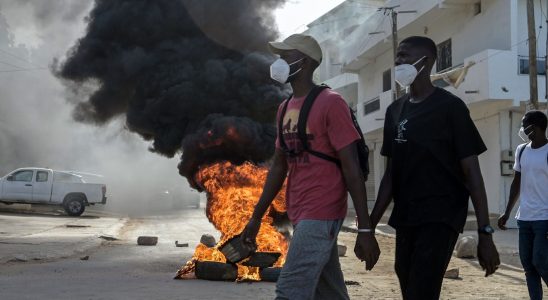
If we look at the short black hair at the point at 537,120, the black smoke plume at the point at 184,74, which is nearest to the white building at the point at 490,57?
the black smoke plume at the point at 184,74

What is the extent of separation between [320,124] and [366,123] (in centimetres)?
2460

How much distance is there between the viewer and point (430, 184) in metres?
3.31

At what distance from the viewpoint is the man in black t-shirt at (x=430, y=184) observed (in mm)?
3236

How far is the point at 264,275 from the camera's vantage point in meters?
7.37

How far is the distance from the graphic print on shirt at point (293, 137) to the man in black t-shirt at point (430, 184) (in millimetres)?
486

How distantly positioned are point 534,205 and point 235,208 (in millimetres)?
4022

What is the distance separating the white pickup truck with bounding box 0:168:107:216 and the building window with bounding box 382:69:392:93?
12.6m

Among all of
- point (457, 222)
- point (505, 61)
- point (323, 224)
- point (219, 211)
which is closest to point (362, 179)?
point (323, 224)

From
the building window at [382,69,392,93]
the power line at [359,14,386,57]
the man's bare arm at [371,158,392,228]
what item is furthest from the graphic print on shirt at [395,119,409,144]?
the building window at [382,69,392,93]

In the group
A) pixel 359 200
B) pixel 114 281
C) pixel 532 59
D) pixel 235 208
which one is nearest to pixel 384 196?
pixel 359 200

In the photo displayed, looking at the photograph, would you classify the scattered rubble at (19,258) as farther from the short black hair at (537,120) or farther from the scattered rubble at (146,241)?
the short black hair at (537,120)

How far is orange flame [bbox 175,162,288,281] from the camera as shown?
7582mm

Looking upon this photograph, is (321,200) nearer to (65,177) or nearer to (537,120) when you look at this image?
(537,120)

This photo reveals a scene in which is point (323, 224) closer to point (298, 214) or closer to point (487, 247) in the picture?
point (298, 214)
